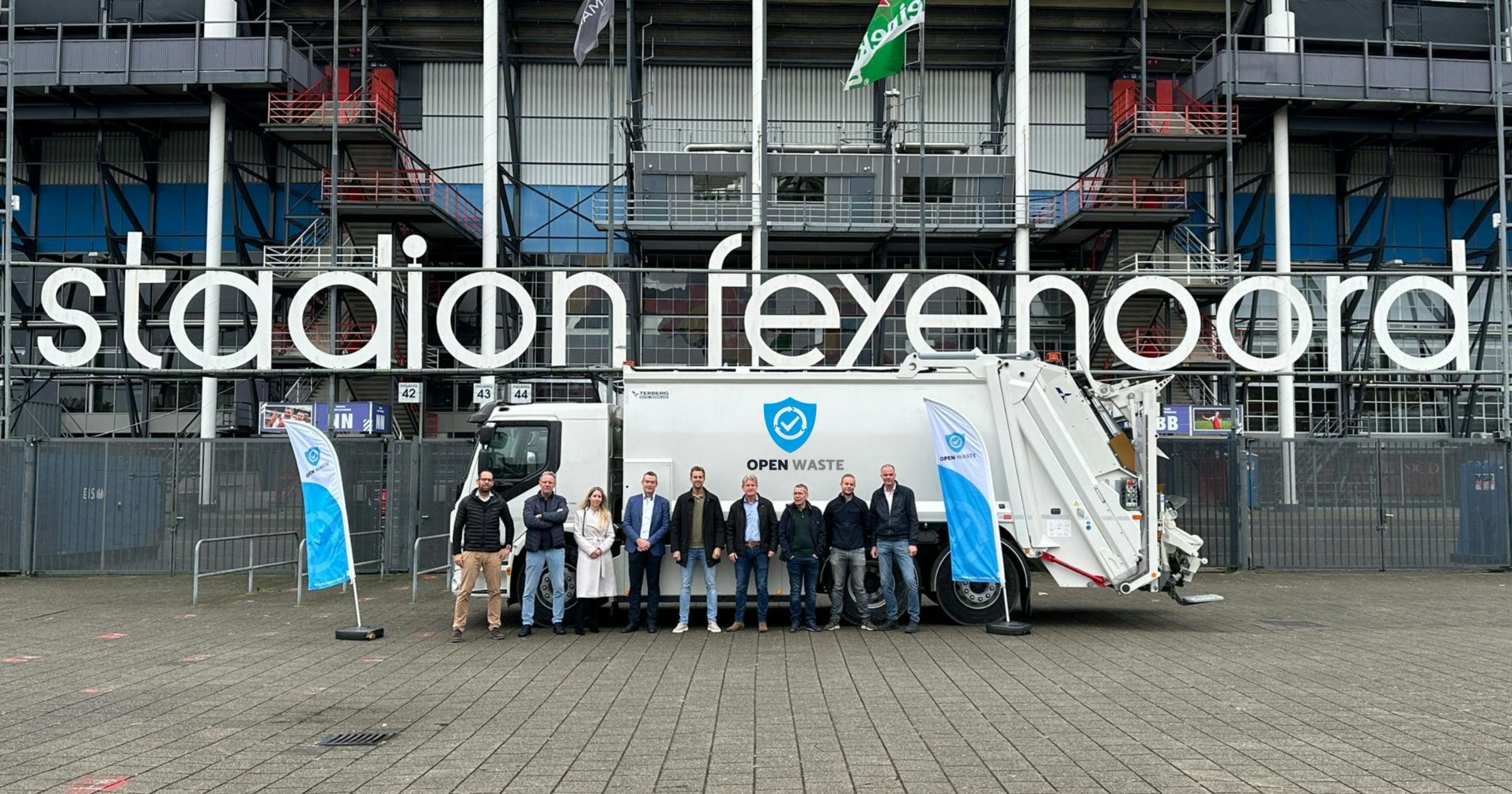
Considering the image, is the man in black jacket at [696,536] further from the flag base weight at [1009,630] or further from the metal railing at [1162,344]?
the metal railing at [1162,344]

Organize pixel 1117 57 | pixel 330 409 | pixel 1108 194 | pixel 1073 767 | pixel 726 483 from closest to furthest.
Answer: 1. pixel 1073 767
2. pixel 726 483
3. pixel 330 409
4. pixel 1108 194
5. pixel 1117 57

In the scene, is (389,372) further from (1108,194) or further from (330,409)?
(1108,194)

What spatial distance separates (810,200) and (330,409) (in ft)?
57.4

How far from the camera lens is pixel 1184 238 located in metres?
37.4

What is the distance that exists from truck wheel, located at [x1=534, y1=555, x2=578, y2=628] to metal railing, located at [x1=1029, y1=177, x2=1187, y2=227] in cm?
2426

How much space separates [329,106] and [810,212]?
48.1 ft

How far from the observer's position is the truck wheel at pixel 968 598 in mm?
13500

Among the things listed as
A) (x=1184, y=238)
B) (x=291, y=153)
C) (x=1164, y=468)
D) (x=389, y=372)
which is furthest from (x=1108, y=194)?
(x=291, y=153)

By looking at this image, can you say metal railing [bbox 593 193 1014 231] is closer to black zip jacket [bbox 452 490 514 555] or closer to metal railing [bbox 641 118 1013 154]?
metal railing [bbox 641 118 1013 154]

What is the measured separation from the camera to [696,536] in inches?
515

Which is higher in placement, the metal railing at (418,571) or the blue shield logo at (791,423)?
the blue shield logo at (791,423)

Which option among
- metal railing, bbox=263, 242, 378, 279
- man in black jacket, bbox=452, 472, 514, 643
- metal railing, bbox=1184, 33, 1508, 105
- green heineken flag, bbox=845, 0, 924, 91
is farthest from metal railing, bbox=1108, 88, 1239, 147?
man in black jacket, bbox=452, 472, 514, 643

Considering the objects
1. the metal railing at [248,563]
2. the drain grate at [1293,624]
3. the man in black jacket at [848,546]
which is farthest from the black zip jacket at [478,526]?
the drain grate at [1293,624]

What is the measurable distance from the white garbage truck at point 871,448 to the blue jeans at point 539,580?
1.48ft
